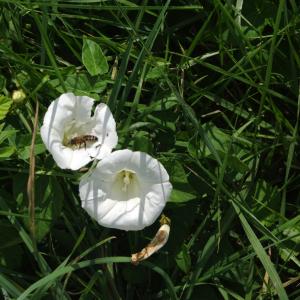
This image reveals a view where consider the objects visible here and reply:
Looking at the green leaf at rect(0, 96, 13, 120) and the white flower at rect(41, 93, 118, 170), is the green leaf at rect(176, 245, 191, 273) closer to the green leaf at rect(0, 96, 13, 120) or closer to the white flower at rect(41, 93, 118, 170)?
the white flower at rect(41, 93, 118, 170)

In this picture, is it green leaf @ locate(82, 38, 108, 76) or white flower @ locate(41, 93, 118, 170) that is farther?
green leaf @ locate(82, 38, 108, 76)

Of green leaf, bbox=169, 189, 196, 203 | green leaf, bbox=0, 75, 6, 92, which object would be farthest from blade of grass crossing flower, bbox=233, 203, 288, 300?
green leaf, bbox=0, 75, 6, 92

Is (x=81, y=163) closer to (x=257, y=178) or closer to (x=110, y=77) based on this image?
(x=110, y=77)

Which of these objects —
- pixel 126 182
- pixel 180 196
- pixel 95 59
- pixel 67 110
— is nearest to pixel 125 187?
pixel 126 182

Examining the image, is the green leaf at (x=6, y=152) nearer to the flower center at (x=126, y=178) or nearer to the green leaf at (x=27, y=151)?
the green leaf at (x=27, y=151)

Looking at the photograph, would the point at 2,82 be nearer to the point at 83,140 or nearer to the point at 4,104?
the point at 4,104

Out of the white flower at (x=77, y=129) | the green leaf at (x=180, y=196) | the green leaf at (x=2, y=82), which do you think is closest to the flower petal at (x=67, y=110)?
the white flower at (x=77, y=129)
